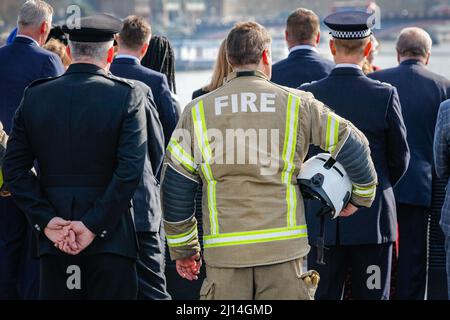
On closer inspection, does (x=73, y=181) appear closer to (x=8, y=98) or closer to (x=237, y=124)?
(x=237, y=124)

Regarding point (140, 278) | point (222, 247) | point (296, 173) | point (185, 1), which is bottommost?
point (185, 1)

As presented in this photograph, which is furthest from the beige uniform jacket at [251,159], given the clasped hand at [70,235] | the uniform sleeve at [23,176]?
the uniform sleeve at [23,176]

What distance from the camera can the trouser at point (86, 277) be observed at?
391cm

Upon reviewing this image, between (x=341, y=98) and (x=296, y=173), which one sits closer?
(x=296, y=173)

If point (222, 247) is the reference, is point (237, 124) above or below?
above

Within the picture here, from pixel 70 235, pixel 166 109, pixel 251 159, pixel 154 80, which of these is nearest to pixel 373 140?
pixel 251 159

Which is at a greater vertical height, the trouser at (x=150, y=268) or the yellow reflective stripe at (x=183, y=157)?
the yellow reflective stripe at (x=183, y=157)

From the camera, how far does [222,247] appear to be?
11.8 feet

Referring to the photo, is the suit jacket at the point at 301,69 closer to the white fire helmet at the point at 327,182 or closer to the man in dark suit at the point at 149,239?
the man in dark suit at the point at 149,239

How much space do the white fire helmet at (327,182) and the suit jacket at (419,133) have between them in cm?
170

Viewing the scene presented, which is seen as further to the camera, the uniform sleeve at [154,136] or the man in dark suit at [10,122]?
the man in dark suit at [10,122]

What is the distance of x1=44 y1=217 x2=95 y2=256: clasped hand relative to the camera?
383 cm

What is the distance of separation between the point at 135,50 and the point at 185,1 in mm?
105609
